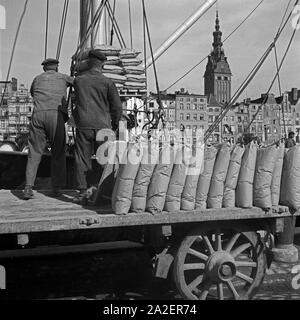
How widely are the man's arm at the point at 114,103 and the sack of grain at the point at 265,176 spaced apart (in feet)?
5.46

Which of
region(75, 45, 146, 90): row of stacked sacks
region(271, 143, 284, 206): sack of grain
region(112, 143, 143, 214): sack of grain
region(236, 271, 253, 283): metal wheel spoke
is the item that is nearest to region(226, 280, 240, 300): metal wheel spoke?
region(236, 271, 253, 283): metal wheel spoke

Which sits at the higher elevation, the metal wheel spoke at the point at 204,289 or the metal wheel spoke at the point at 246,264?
the metal wheel spoke at the point at 246,264

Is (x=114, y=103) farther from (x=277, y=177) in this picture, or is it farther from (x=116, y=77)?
(x=116, y=77)

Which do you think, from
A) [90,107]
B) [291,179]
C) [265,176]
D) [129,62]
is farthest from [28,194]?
[129,62]

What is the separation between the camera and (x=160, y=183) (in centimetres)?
387

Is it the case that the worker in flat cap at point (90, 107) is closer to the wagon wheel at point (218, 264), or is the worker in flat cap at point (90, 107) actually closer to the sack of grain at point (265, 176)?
the wagon wheel at point (218, 264)

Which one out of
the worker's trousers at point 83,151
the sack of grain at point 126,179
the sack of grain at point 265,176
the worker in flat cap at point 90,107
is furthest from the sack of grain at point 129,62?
the sack of grain at point 265,176

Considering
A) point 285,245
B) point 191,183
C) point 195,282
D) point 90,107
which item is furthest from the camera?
point 90,107

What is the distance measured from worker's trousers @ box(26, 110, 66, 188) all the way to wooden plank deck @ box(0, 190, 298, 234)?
65cm

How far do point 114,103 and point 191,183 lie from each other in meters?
1.48

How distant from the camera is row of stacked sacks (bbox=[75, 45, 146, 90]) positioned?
7008 mm

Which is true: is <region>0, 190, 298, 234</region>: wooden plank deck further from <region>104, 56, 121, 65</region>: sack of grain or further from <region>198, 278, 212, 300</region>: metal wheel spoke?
<region>104, 56, 121, 65</region>: sack of grain

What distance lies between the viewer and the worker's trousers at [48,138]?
5098mm
